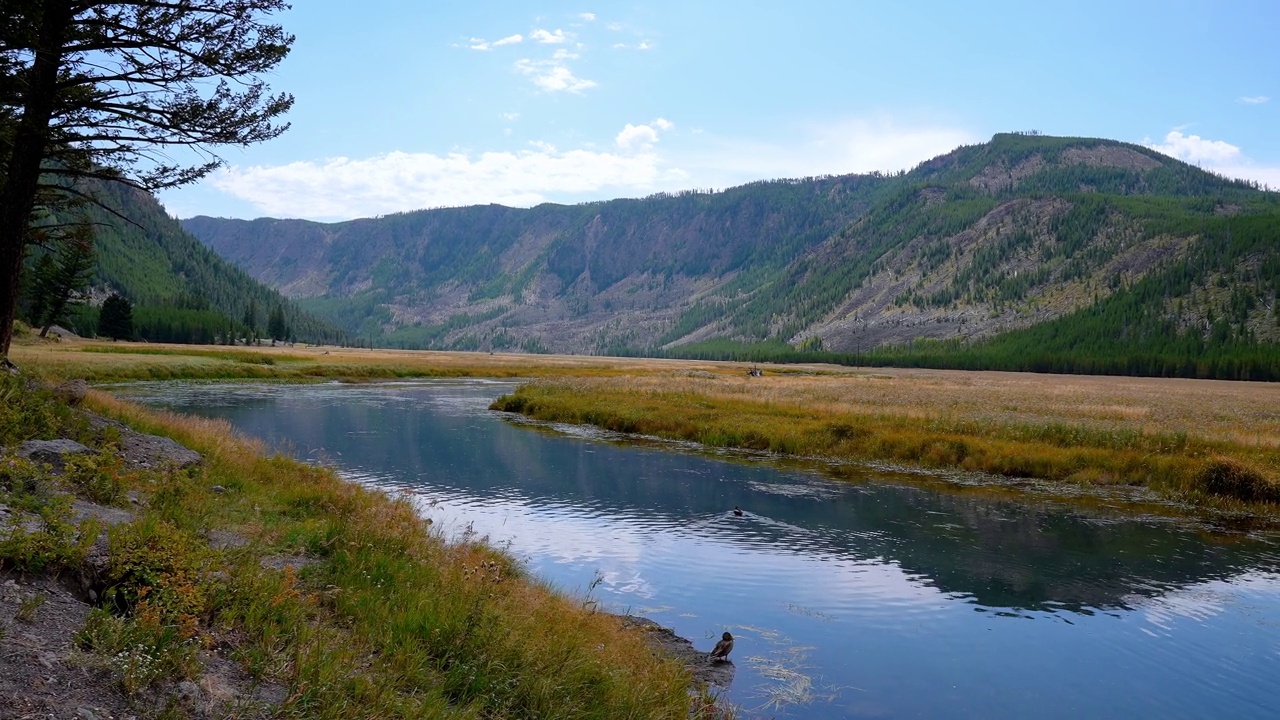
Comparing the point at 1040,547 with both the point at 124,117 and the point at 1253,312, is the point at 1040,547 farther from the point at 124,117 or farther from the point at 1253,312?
the point at 1253,312

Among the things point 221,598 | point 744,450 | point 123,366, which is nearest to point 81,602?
point 221,598

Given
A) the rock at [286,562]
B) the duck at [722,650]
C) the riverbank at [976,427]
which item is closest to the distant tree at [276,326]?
the riverbank at [976,427]

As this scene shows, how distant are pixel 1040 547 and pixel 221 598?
1864 centimetres

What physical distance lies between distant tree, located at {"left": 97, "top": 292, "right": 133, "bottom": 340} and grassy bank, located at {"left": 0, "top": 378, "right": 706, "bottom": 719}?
118m

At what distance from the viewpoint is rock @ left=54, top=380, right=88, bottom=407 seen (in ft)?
52.6

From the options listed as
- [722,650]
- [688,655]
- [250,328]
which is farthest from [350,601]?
[250,328]

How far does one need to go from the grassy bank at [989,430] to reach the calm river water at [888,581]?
15.4 feet

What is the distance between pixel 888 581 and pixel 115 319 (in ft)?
414

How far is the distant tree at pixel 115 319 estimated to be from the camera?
111 meters

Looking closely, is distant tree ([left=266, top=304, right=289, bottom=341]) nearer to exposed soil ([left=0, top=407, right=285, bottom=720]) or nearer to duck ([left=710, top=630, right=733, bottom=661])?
duck ([left=710, top=630, right=733, bottom=661])

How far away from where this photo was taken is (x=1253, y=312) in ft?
483

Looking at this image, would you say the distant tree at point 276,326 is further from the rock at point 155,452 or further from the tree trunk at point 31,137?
the tree trunk at point 31,137

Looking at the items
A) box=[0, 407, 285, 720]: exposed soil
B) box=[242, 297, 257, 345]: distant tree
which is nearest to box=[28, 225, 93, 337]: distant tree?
box=[242, 297, 257, 345]: distant tree

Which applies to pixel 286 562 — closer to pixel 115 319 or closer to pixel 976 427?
pixel 976 427
